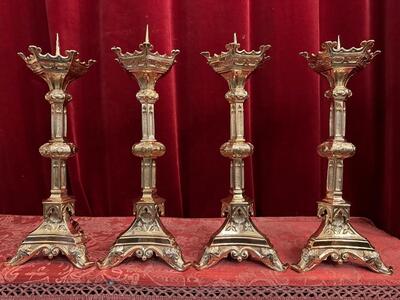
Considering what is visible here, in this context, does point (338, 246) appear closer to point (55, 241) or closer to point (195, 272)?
point (195, 272)

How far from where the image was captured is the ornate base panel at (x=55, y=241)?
89 centimetres

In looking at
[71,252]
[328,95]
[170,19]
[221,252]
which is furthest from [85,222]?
[328,95]

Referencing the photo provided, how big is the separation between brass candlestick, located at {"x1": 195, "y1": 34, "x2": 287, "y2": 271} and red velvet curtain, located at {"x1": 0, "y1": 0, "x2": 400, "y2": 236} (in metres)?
0.34

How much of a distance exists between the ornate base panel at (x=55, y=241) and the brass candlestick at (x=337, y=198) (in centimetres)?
41

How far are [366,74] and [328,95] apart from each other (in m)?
0.38

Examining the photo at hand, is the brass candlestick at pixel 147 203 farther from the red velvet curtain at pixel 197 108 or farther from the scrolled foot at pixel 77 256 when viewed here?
the red velvet curtain at pixel 197 108

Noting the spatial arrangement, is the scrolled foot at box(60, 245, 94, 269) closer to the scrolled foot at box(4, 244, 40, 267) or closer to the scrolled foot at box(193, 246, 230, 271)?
the scrolled foot at box(4, 244, 40, 267)

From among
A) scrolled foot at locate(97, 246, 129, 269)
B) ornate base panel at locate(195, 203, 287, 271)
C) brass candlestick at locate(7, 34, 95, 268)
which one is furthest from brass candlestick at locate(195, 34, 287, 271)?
brass candlestick at locate(7, 34, 95, 268)

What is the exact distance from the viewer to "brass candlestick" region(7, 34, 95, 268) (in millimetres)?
879

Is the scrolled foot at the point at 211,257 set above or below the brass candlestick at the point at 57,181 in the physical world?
below

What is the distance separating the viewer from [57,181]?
914 millimetres

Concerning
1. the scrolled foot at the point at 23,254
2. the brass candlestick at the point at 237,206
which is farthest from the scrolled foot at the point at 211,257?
the scrolled foot at the point at 23,254

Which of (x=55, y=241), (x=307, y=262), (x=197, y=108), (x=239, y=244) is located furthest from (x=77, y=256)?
(x=197, y=108)

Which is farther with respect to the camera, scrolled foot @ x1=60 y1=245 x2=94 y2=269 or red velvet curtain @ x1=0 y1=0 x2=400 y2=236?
red velvet curtain @ x1=0 y1=0 x2=400 y2=236
